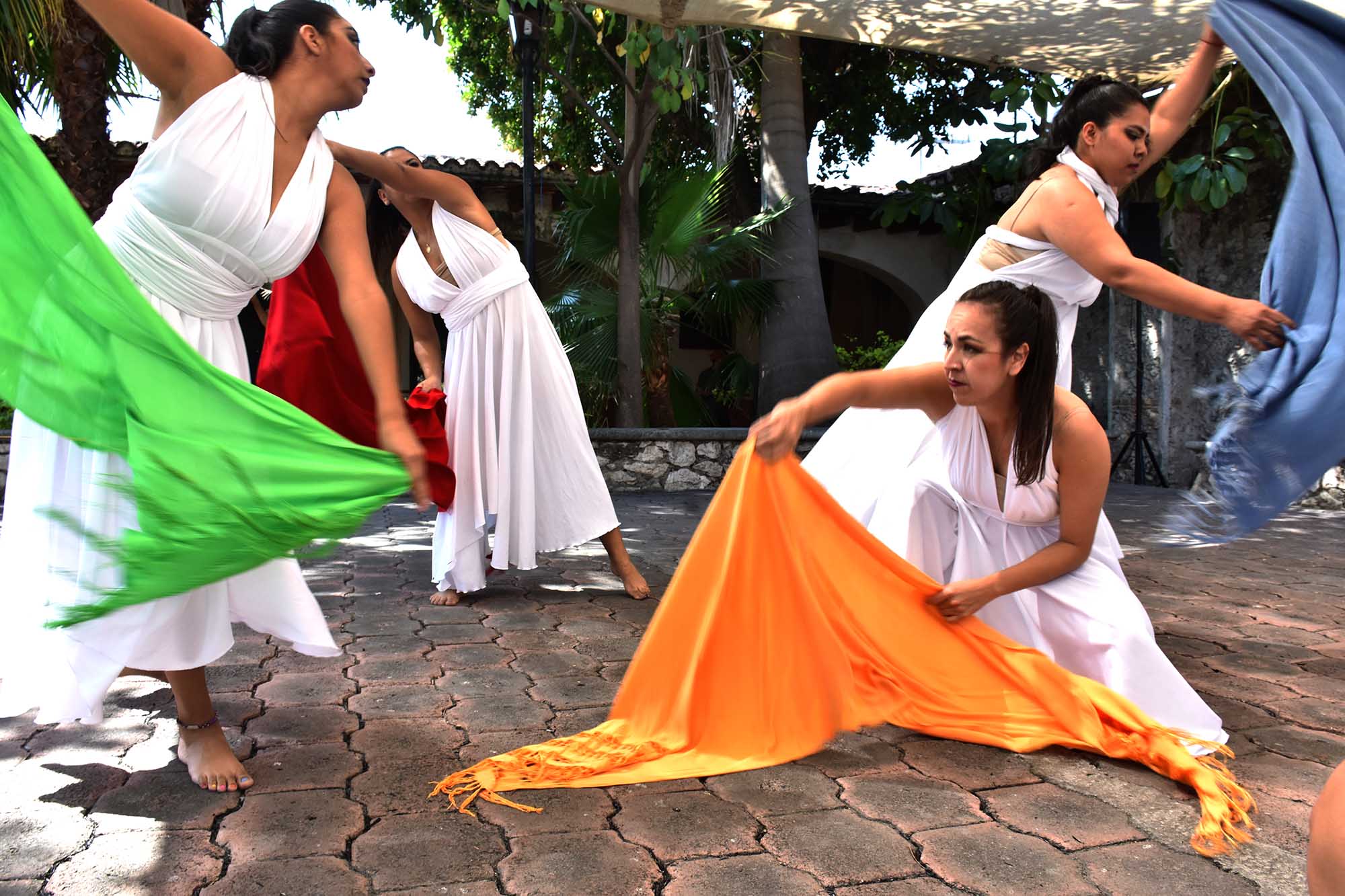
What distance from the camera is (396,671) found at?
12.2 feet

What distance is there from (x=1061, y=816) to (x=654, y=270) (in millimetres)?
8145

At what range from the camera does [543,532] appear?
5.08 meters

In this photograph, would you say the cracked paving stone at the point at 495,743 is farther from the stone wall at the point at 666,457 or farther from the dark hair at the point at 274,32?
the stone wall at the point at 666,457

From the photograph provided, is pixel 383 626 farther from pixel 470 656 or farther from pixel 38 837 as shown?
pixel 38 837

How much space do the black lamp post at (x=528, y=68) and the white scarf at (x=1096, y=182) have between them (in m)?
6.25

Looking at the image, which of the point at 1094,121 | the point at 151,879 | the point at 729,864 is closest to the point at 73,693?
the point at 151,879

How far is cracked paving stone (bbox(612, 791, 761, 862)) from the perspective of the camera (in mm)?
2309

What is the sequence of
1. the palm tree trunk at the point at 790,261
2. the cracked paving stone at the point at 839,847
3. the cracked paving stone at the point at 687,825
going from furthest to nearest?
the palm tree trunk at the point at 790,261, the cracked paving stone at the point at 687,825, the cracked paving stone at the point at 839,847

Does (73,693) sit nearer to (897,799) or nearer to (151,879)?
(151,879)

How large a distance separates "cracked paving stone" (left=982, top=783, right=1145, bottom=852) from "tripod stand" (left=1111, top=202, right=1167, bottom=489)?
7.82 m

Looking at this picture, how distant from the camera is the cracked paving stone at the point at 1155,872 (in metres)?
2.11

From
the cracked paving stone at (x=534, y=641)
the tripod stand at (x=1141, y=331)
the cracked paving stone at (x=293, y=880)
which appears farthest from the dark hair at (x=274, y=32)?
the tripod stand at (x=1141, y=331)

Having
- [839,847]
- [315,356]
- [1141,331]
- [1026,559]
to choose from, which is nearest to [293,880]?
[839,847]

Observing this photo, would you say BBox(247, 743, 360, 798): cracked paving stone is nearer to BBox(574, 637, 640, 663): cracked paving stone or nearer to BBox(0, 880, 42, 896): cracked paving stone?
BBox(0, 880, 42, 896): cracked paving stone
